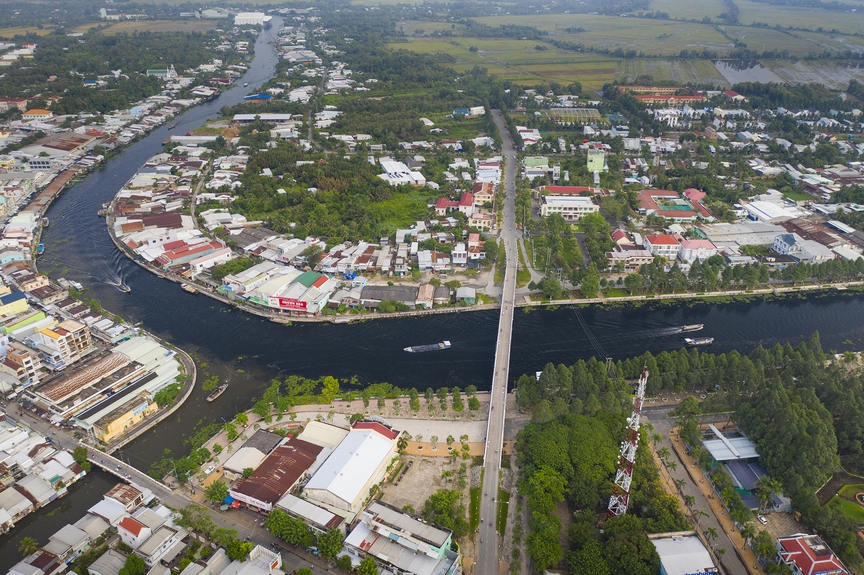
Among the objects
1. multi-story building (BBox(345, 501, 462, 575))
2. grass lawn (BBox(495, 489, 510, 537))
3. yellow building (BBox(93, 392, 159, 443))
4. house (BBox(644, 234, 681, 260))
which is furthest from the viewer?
house (BBox(644, 234, 681, 260))

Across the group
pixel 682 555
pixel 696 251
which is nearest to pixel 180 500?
pixel 682 555

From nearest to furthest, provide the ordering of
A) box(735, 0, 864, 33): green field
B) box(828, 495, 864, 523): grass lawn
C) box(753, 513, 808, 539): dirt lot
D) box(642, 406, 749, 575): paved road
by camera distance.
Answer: box(642, 406, 749, 575): paved road, box(753, 513, 808, 539): dirt lot, box(828, 495, 864, 523): grass lawn, box(735, 0, 864, 33): green field

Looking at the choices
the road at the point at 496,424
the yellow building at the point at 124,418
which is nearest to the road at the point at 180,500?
the yellow building at the point at 124,418

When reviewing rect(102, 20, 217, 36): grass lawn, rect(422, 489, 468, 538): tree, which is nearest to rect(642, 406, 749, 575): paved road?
rect(422, 489, 468, 538): tree

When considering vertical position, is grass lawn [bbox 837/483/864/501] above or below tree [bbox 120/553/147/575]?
above

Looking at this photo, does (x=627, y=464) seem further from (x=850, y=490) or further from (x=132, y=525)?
(x=132, y=525)

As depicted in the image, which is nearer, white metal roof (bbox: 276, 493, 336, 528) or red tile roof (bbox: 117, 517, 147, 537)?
red tile roof (bbox: 117, 517, 147, 537)

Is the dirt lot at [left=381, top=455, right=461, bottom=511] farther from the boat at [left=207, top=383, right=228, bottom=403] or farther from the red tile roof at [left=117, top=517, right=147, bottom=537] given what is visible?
the boat at [left=207, top=383, right=228, bottom=403]
